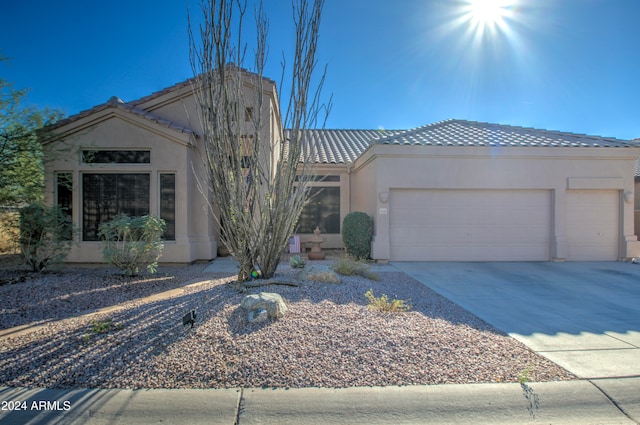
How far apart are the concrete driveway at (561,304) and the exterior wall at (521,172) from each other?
4.85 ft

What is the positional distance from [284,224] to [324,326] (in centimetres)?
208

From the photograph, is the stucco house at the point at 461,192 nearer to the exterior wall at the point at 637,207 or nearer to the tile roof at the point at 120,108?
the tile roof at the point at 120,108

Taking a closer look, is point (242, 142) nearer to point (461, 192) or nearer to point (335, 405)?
point (335, 405)

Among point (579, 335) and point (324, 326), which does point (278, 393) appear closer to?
point (324, 326)

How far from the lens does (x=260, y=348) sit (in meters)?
3.44

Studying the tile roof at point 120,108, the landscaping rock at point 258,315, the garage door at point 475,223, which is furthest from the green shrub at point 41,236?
the garage door at point 475,223

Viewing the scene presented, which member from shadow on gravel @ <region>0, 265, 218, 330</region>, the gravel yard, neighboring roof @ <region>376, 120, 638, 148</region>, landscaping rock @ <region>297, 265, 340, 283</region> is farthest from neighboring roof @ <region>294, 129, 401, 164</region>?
the gravel yard

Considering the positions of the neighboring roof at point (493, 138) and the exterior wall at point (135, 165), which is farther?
the neighboring roof at point (493, 138)

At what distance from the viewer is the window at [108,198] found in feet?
30.2

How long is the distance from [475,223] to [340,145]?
8.00 meters

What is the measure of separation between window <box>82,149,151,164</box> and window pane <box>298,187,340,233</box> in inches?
222

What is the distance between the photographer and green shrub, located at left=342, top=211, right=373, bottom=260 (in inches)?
390

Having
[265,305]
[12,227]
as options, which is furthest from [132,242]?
[265,305]

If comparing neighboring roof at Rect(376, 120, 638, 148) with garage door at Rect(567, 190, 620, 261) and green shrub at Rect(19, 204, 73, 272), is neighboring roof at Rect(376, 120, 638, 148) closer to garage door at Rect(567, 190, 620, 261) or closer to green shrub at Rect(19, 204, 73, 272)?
garage door at Rect(567, 190, 620, 261)
